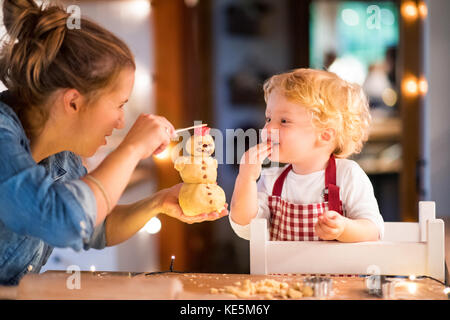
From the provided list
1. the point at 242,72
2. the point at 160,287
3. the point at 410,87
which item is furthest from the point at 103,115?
the point at 242,72

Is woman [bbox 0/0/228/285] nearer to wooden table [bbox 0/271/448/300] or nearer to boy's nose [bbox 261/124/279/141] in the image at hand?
wooden table [bbox 0/271/448/300]

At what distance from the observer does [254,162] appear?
1132 millimetres

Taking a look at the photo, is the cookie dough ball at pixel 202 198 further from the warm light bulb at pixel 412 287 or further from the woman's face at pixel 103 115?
the warm light bulb at pixel 412 287

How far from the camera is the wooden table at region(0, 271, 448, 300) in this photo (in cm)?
91

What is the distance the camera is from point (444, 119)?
1.91 m

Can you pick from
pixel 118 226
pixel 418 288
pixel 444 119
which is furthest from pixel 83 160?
pixel 444 119

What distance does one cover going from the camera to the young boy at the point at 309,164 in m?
1.14

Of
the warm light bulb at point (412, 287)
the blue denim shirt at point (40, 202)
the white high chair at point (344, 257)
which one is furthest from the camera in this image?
the white high chair at point (344, 257)

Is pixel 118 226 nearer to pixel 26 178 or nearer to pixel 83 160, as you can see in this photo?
pixel 83 160

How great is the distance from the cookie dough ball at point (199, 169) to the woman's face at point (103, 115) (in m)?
0.14

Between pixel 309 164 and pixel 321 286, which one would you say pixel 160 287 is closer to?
pixel 321 286

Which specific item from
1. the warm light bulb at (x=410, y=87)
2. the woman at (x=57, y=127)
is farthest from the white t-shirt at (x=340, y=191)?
the warm light bulb at (x=410, y=87)

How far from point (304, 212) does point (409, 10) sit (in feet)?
4.85
